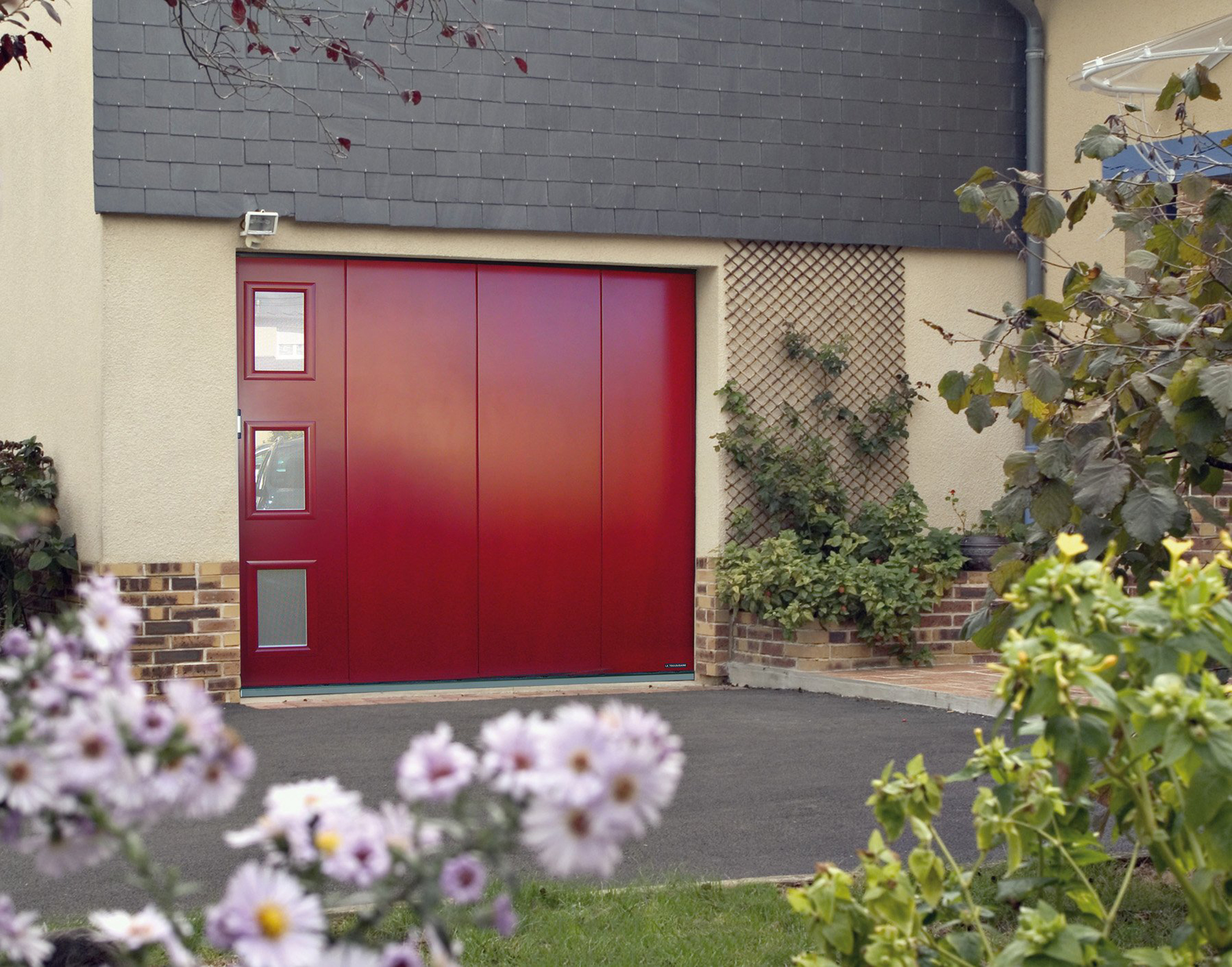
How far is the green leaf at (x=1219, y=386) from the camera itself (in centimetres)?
297

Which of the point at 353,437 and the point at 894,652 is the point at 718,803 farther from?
the point at 353,437

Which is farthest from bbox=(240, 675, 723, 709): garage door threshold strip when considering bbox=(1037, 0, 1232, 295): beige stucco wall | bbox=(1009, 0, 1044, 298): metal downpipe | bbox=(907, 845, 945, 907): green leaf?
bbox=(907, 845, 945, 907): green leaf

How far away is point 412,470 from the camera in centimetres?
859

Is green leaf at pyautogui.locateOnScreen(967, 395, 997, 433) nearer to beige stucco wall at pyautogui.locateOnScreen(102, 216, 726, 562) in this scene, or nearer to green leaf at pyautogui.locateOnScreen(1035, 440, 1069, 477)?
green leaf at pyautogui.locateOnScreen(1035, 440, 1069, 477)

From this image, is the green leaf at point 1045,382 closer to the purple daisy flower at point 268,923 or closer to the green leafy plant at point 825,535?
the purple daisy flower at point 268,923

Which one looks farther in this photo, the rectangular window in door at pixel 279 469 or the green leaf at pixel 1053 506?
the rectangular window in door at pixel 279 469

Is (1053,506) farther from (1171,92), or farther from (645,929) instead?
(645,929)

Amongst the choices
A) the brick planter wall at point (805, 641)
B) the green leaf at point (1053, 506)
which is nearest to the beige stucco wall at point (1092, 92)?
the brick planter wall at point (805, 641)

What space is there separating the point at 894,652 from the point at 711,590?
1.20 metres

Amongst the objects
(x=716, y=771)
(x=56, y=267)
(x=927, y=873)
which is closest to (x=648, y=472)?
(x=716, y=771)

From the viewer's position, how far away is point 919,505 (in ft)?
28.7

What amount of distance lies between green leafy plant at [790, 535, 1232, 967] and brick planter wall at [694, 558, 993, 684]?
5834 millimetres

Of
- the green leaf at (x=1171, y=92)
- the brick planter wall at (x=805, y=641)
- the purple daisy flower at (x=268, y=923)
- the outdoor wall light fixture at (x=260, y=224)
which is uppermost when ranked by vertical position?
the outdoor wall light fixture at (x=260, y=224)

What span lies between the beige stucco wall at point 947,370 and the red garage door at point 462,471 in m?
1.50
